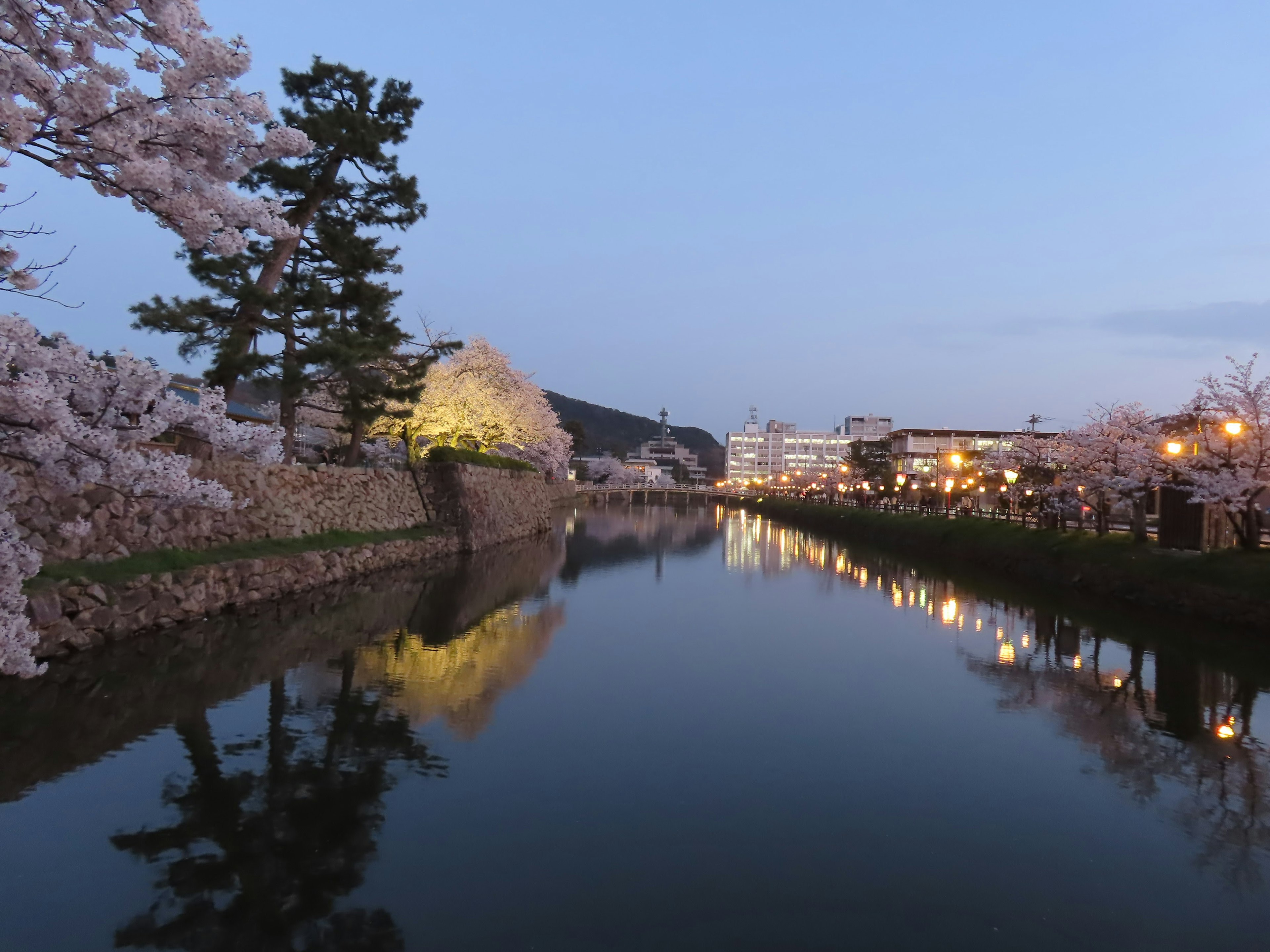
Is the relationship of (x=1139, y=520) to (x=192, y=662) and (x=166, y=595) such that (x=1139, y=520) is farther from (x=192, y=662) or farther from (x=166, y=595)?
(x=166, y=595)

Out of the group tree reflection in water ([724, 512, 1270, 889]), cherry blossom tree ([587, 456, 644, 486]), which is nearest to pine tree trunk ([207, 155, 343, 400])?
tree reflection in water ([724, 512, 1270, 889])

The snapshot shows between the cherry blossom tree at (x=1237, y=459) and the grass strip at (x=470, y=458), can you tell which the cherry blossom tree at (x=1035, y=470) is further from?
the grass strip at (x=470, y=458)

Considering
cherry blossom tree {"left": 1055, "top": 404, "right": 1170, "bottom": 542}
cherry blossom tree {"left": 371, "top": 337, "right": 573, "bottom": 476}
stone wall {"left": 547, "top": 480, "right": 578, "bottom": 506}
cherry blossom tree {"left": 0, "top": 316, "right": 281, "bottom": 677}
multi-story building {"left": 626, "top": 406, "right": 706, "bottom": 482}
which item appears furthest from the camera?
multi-story building {"left": 626, "top": 406, "right": 706, "bottom": 482}

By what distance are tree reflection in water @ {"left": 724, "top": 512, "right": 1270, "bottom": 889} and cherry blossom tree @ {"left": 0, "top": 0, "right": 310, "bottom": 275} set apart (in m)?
7.05

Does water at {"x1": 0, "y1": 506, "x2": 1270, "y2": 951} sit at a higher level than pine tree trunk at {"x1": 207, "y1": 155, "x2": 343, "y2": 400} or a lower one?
lower

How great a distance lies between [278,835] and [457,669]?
16.1ft

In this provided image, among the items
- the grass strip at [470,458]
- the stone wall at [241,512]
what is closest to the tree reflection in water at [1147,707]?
the stone wall at [241,512]

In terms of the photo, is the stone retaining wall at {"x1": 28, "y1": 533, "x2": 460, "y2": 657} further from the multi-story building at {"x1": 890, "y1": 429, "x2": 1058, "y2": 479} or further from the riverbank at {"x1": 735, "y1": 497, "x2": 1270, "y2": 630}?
the multi-story building at {"x1": 890, "y1": 429, "x2": 1058, "y2": 479}

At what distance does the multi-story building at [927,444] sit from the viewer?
8131 cm

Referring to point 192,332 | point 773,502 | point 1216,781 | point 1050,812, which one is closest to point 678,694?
point 1050,812

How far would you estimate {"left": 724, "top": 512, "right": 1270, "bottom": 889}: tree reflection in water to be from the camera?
627cm

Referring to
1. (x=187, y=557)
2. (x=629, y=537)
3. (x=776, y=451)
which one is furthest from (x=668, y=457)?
(x=187, y=557)

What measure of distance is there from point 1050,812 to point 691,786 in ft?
8.57

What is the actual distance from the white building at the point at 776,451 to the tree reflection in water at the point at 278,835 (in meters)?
132
